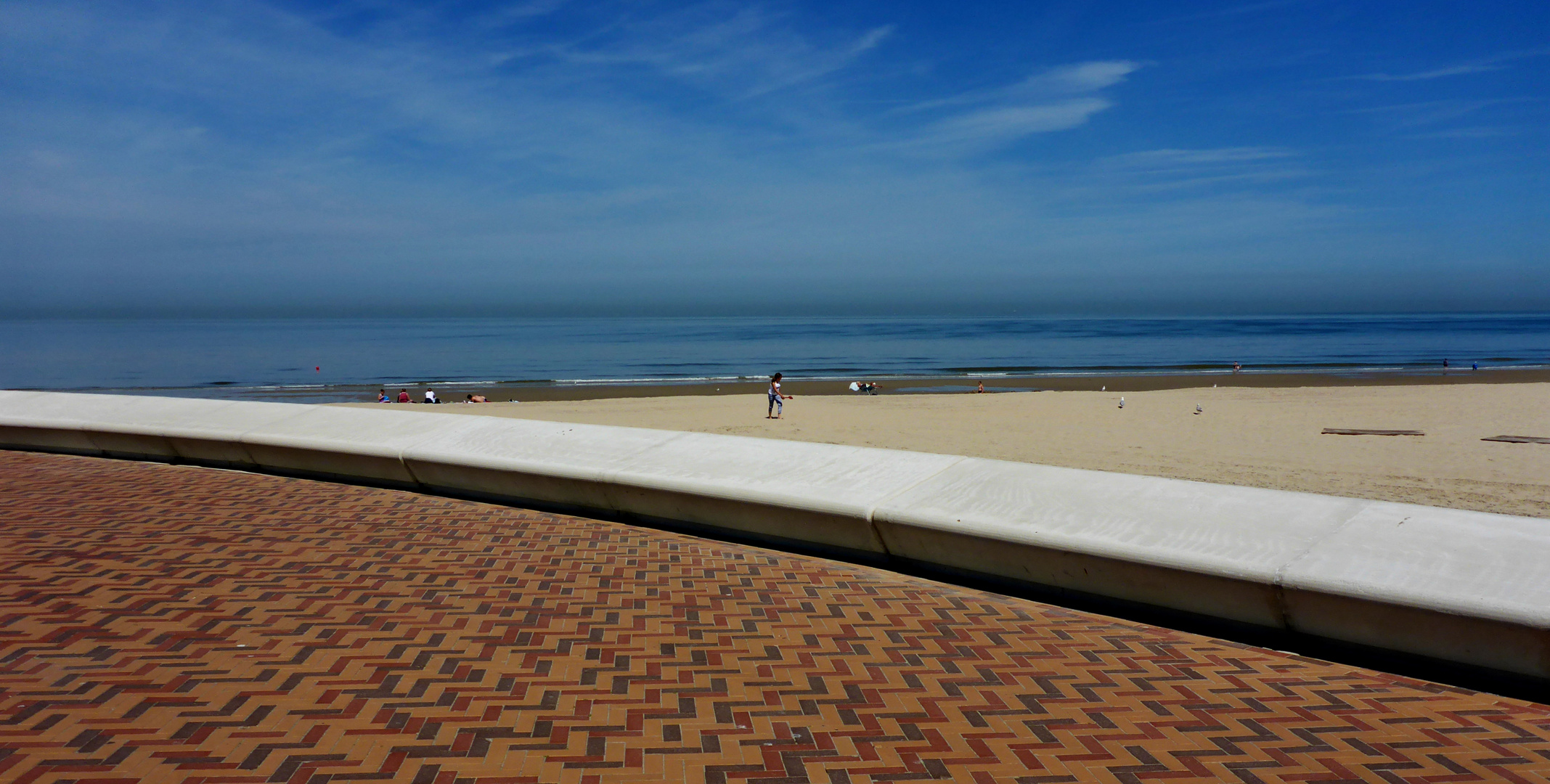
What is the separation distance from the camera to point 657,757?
3.15 m

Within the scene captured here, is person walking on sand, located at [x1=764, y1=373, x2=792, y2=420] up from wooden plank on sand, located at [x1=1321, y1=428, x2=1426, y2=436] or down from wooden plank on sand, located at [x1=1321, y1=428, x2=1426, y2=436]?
up

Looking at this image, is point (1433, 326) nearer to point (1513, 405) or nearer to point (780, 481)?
point (1513, 405)

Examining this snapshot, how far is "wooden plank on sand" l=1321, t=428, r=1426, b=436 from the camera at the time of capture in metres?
15.2

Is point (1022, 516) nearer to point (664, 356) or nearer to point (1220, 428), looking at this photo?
point (1220, 428)

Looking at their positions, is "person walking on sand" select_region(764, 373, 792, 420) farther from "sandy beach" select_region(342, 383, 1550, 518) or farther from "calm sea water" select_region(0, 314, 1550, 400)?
"calm sea water" select_region(0, 314, 1550, 400)

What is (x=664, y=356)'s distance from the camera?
195 ft

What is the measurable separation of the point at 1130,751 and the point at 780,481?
10.1ft

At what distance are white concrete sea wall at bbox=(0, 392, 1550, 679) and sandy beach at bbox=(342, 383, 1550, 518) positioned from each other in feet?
9.01

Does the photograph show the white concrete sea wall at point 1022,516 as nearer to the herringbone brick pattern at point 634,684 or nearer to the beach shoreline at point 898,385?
the herringbone brick pattern at point 634,684

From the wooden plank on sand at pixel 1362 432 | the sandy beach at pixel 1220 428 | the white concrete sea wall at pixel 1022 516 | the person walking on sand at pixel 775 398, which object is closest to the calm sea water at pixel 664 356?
the sandy beach at pixel 1220 428

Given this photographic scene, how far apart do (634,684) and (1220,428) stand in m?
16.1

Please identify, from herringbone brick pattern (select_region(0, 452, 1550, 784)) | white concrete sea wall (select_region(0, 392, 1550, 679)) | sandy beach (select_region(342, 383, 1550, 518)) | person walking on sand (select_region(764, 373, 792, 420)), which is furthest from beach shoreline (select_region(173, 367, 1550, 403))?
herringbone brick pattern (select_region(0, 452, 1550, 784))

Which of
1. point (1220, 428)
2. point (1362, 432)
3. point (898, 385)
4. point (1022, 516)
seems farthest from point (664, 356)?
point (1022, 516)

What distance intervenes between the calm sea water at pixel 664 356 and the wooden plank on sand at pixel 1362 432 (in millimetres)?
25998
